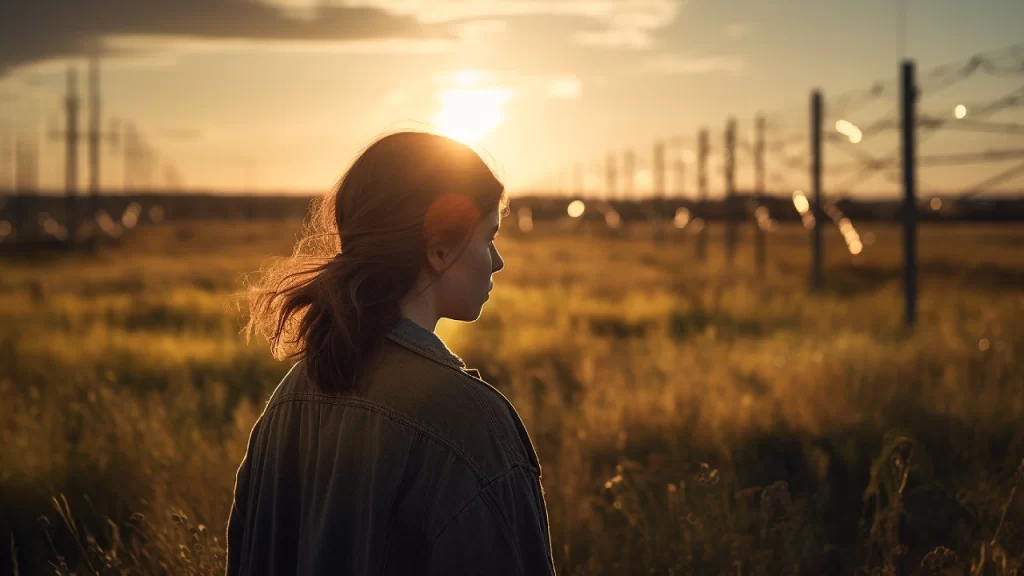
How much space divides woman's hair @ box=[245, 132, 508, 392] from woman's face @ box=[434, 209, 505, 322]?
0.03m

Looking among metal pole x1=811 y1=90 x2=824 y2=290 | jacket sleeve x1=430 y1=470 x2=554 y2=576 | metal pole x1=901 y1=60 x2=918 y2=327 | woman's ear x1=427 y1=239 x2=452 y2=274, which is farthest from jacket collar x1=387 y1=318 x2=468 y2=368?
metal pole x1=811 y1=90 x2=824 y2=290

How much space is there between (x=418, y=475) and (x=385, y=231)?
18.3 inches

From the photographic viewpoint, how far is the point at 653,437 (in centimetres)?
657

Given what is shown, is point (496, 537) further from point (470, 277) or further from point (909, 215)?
point (909, 215)

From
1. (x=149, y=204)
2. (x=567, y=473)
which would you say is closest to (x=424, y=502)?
(x=567, y=473)

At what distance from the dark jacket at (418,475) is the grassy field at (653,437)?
40.0 inches

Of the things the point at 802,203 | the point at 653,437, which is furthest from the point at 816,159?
the point at 653,437

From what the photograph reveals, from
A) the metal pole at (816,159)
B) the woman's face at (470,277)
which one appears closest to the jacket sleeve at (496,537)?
the woman's face at (470,277)

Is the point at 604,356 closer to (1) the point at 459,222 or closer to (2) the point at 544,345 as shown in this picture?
(2) the point at 544,345

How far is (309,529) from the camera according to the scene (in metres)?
1.99

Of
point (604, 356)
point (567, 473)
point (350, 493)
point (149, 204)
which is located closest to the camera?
point (350, 493)

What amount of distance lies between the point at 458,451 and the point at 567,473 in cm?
370

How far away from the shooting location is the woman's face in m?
1.95

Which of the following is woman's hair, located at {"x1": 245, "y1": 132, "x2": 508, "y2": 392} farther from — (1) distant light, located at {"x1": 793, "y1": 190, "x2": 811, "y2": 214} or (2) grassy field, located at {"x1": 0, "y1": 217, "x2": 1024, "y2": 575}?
(1) distant light, located at {"x1": 793, "y1": 190, "x2": 811, "y2": 214}
